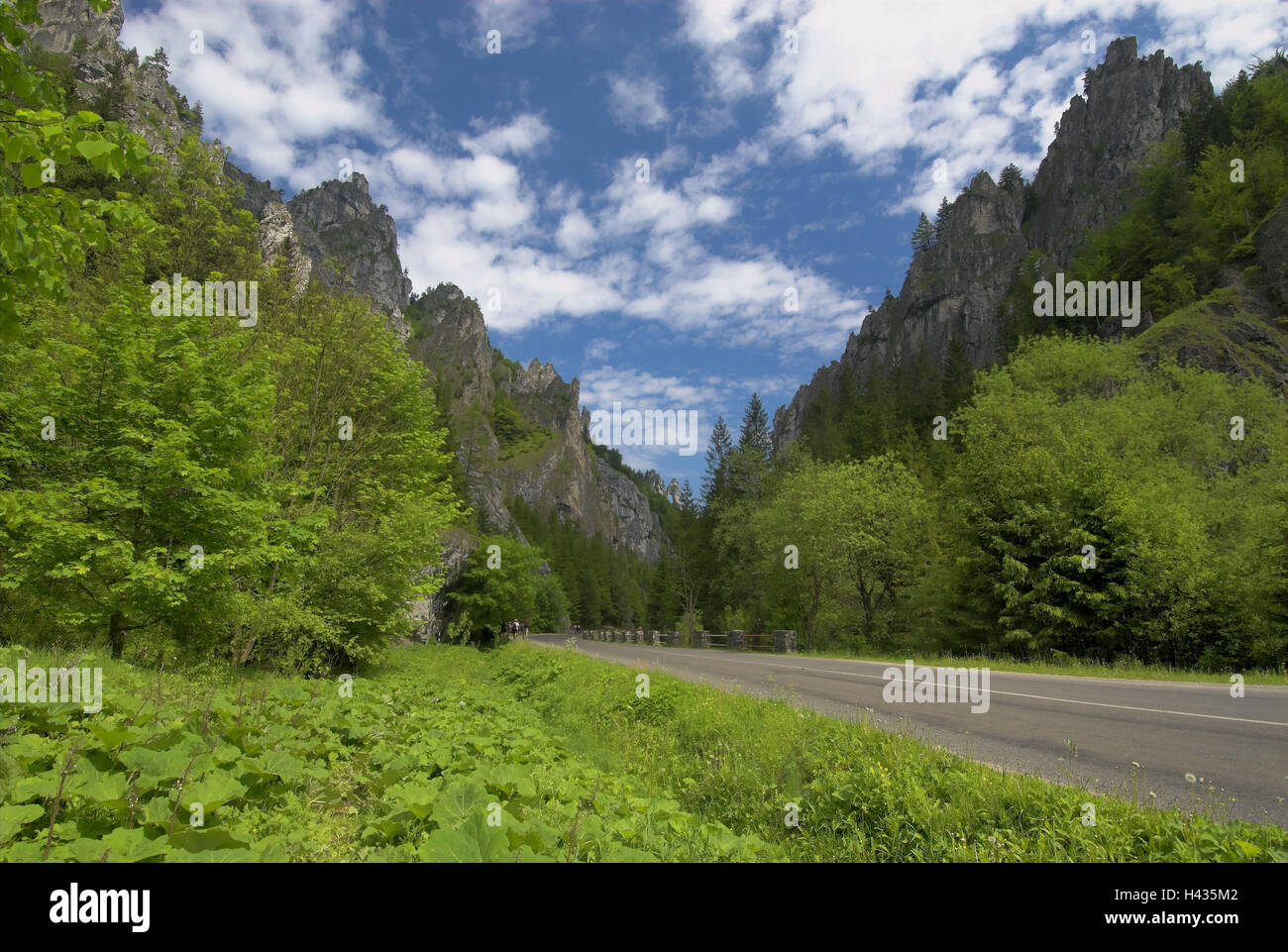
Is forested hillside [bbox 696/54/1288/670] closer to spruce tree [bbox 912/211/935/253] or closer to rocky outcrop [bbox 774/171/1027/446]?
rocky outcrop [bbox 774/171/1027/446]

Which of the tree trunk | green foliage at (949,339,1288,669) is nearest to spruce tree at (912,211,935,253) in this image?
green foliage at (949,339,1288,669)

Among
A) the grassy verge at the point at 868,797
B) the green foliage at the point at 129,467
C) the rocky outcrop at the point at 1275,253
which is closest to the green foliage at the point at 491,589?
the green foliage at the point at 129,467

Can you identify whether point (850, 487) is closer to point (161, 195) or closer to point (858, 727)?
point (858, 727)

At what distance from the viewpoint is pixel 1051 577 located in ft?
71.3

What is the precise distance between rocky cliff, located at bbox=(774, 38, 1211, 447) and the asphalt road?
63.6 m

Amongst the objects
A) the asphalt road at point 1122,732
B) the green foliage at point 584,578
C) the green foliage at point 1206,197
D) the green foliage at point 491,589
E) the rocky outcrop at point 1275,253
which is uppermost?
the green foliage at point 1206,197

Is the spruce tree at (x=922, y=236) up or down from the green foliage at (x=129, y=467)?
up

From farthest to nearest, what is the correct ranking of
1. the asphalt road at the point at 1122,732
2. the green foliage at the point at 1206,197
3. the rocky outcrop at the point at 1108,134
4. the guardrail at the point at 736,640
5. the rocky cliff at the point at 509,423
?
the rocky cliff at the point at 509,423
the rocky outcrop at the point at 1108,134
the green foliage at the point at 1206,197
the guardrail at the point at 736,640
the asphalt road at the point at 1122,732

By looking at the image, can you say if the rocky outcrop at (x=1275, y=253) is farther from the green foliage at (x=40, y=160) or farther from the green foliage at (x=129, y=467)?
the green foliage at (x=40, y=160)

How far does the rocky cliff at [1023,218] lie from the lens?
3292 inches

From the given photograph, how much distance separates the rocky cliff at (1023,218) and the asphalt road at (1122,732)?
63.6m
